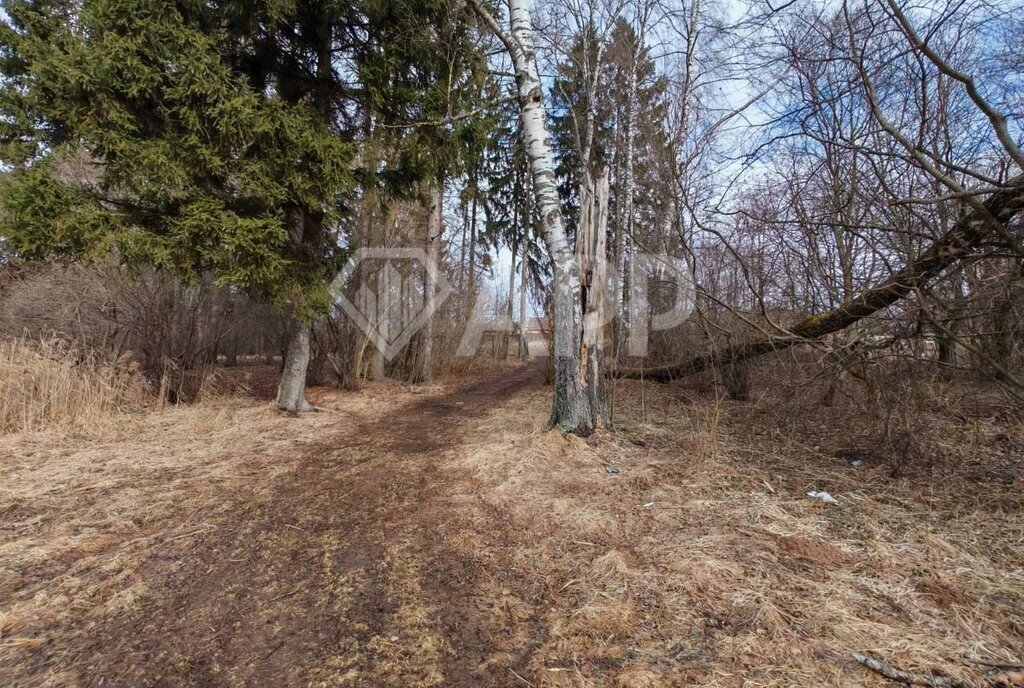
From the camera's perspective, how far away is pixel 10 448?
168 inches

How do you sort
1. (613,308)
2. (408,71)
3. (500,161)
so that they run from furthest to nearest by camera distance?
(500,161)
(613,308)
(408,71)

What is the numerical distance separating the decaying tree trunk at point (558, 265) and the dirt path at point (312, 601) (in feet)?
5.60

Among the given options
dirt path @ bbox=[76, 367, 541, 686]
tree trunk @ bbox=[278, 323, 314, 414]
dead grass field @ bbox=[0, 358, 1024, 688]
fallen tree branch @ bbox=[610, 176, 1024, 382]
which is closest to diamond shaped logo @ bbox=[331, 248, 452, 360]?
tree trunk @ bbox=[278, 323, 314, 414]

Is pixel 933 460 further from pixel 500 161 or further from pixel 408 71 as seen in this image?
pixel 500 161

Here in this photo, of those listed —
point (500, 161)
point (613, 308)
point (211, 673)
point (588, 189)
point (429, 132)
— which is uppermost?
point (500, 161)

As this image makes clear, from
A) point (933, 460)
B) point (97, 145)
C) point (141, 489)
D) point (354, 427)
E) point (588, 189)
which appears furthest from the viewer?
point (354, 427)

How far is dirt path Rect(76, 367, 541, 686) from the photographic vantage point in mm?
1742

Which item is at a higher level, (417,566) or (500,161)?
(500,161)

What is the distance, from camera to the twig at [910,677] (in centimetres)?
156

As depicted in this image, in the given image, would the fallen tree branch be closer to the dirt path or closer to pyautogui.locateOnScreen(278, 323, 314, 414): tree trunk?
the dirt path

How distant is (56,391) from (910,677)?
755cm

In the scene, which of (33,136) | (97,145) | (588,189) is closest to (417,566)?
(588,189)

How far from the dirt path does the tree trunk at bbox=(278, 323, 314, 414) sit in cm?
341

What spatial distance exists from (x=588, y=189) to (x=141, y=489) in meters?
5.32
